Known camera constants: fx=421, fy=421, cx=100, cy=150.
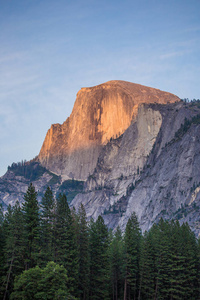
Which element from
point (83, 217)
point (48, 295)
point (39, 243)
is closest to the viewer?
point (48, 295)

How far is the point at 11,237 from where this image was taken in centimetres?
6088

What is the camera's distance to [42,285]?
52.9m

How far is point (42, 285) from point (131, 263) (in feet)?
95.5

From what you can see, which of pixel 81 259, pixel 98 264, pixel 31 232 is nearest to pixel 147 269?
pixel 98 264

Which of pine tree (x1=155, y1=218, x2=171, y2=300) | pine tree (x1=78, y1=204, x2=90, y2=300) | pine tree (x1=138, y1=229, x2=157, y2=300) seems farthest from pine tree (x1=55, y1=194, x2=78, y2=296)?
pine tree (x1=155, y1=218, x2=171, y2=300)

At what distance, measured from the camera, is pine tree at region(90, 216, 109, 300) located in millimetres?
71312

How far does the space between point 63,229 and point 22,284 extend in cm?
1292

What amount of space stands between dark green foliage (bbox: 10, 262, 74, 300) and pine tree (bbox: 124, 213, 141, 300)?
24156 mm

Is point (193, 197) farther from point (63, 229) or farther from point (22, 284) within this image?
point (22, 284)

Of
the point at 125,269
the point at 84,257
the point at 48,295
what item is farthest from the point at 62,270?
the point at 125,269

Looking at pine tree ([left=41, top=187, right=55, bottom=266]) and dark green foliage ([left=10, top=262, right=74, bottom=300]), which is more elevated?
pine tree ([left=41, top=187, right=55, bottom=266])

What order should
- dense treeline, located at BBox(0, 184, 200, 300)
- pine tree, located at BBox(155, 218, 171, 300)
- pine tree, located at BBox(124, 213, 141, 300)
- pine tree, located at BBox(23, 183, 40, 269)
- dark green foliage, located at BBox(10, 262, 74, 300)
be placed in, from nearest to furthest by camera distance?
dark green foliage, located at BBox(10, 262, 74, 300), dense treeline, located at BBox(0, 184, 200, 300), pine tree, located at BBox(23, 183, 40, 269), pine tree, located at BBox(155, 218, 171, 300), pine tree, located at BBox(124, 213, 141, 300)

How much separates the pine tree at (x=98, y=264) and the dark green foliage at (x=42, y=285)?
17370 millimetres

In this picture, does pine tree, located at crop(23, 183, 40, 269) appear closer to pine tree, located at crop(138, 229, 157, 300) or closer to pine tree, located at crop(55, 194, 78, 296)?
pine tree, located at crop(55, 194, 78, 296)
